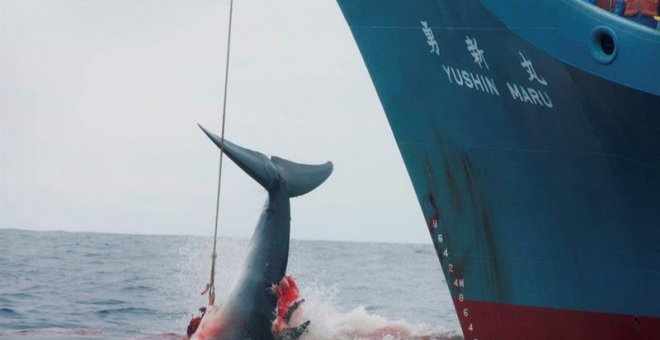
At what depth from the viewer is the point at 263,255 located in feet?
45.3

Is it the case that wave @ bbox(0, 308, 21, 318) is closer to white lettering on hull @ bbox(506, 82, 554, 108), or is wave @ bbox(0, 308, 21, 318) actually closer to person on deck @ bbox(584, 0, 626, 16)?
white lettering on hull @ bbox(506, 82, 554, 108)

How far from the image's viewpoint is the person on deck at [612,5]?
1088 cm

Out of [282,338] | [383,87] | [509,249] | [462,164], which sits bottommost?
[282,338]

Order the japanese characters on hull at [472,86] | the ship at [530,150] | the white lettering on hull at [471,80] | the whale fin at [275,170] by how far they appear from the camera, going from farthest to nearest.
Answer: the whale fin at [275,170]
the white lettering on hull at [471,80]
the japanese characters on hull at [472,86]
the ship at [530,150]

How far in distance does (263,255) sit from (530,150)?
3984 mm

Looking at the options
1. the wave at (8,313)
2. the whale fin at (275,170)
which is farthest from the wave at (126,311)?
the whale fin at (275,170)

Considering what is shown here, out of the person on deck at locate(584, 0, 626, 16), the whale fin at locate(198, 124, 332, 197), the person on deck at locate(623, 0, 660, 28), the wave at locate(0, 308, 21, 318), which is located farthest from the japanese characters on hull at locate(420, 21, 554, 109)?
the wave at locate(0, 308, 21, 318)

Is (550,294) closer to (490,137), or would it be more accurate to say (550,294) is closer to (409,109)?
(490,137)

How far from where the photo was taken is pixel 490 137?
12.0 meters

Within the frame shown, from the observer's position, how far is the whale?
513 inches

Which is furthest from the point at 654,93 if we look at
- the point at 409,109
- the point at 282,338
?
the point at 282,338

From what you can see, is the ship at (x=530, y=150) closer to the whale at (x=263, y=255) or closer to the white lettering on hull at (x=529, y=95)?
the white lettering on hull at (x=529, y=95)

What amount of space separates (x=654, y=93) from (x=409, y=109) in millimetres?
3616

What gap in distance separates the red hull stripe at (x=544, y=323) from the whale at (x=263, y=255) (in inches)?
84.2
